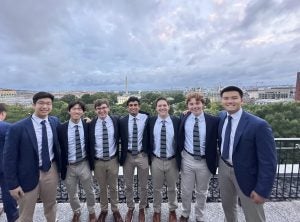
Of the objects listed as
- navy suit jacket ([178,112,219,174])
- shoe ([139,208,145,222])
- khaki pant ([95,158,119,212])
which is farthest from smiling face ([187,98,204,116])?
shoe ([139,208,145,222])

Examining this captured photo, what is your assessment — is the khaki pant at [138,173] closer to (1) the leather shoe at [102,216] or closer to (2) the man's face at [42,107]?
(1) the leather shoe at [102,216]

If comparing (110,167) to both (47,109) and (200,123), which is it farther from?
(200,123)

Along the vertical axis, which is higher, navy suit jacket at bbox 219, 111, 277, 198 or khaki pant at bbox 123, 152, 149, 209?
navy suit jacket at bbox 219, 111, 277, 198

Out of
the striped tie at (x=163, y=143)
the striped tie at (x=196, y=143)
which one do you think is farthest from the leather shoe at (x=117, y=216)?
the striped tie at (x=196, y=143)

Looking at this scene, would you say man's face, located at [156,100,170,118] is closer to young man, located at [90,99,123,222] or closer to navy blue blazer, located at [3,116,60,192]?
young man, located at [90,99,123,222]

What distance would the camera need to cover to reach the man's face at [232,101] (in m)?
2.90

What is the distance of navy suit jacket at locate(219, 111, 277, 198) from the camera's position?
2641 millimetres

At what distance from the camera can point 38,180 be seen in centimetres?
316

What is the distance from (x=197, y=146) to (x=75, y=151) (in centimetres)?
172

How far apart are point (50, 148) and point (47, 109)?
0.53 metres

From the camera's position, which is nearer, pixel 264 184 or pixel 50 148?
pixel 264 184

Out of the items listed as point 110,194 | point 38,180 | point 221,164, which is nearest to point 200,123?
point 221,164

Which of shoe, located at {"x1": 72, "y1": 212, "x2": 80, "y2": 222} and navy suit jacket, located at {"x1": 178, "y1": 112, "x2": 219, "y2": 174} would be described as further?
shoe, located at {"x1": 72, "y1": 212, "x2": 80, "y2": 222}

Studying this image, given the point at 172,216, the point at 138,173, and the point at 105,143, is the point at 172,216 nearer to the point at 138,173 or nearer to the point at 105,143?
the point at 138,173
